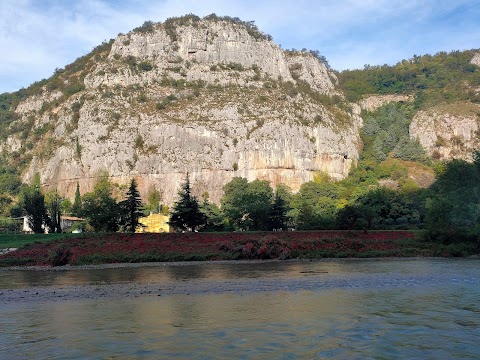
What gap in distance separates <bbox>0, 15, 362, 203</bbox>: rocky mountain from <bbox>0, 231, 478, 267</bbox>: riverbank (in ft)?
292

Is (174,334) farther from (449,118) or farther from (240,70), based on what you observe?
(449,118)

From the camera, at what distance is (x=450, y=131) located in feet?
622

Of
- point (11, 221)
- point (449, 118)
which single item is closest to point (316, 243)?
point (11, 221)

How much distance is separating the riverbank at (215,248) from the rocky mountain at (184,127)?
8907cm

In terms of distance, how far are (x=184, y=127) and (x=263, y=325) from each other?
141 m

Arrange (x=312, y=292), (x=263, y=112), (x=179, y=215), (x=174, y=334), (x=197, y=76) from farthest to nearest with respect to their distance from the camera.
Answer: (x=197, y=76), (x=263, y=112), (x=179, y=215), (x=312, y=292), (x=174, y=334)

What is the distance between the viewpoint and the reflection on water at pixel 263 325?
17297 millimetres

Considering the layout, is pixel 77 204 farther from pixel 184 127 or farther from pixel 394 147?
pixel 394 147

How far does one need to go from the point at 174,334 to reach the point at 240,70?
177366 millimetres

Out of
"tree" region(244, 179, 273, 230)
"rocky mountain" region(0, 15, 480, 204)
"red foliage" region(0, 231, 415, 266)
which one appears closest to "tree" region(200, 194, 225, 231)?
"tree" region(244, 179, 273, 230)

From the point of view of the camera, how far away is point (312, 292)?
30.8 meters

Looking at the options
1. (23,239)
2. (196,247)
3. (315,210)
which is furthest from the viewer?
(315,210)

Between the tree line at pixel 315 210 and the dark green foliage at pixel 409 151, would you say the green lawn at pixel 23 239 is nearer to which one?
the tree line at pixel 315 210

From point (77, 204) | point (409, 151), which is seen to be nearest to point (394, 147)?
point (409, 151)
